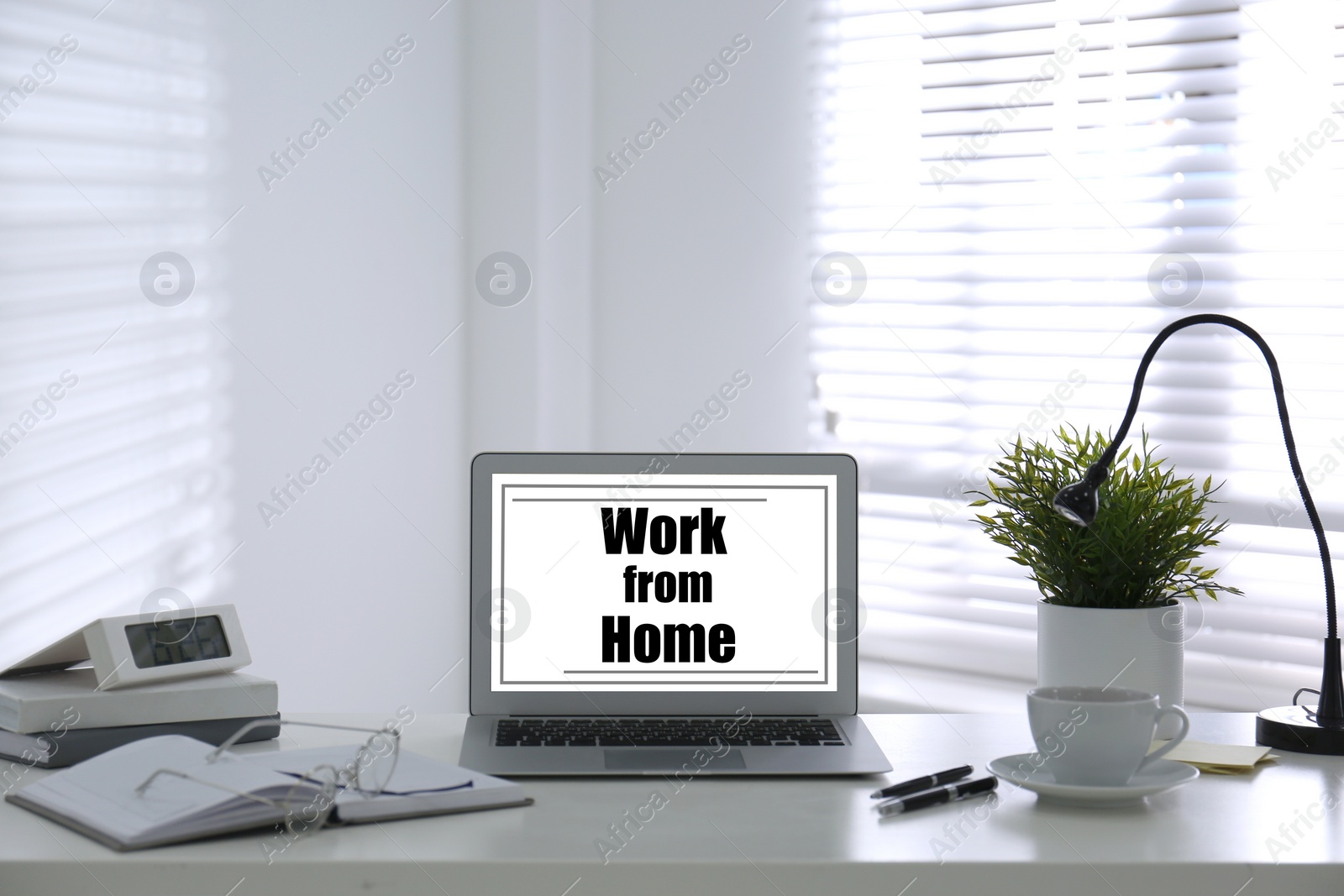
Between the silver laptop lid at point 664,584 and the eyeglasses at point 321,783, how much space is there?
18 cm

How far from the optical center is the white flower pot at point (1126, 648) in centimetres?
109

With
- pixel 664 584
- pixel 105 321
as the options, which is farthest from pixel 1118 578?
pixel 105 321

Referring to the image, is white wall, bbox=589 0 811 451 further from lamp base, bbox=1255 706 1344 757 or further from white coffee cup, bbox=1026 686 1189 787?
white coffee cup, bbox=1026 686 1189 787

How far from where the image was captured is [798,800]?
0.89 meters

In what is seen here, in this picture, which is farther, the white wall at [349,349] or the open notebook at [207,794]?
the white wall at [349,349]

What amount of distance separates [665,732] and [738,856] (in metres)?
0.27

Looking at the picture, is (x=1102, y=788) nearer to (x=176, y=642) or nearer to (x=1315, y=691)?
(x=1315, y=691)

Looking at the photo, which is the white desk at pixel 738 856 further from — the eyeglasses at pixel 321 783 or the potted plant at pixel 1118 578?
the potted plant at pixel 1118 578

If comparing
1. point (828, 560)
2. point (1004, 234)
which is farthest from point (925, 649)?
point (828, 560)

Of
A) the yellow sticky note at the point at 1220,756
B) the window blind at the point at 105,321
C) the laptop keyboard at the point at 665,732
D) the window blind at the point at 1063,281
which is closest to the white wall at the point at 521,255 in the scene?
the window blind at the point at 1063,281

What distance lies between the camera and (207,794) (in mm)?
814

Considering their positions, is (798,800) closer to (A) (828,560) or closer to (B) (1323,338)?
(A) (828,560)

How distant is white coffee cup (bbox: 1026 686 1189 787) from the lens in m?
0.86

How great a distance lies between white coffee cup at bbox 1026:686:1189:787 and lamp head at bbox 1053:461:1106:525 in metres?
0.17
